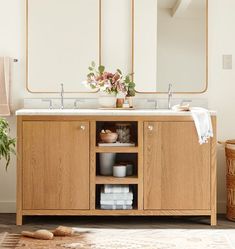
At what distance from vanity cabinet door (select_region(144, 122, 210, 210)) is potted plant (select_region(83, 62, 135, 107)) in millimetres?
414

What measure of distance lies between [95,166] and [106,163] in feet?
0.40

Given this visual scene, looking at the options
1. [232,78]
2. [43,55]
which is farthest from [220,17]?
[43,55]

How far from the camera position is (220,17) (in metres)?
4.87

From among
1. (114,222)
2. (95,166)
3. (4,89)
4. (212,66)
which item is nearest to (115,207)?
(114,222)

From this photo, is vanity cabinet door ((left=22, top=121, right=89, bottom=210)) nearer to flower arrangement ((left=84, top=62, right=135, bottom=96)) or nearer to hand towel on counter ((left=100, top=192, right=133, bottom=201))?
hand towel on counter ((left=100, top=192, right=133, bottom=201))

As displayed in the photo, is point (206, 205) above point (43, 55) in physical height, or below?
below

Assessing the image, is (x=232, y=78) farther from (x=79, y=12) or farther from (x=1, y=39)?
(x=1, y=39)

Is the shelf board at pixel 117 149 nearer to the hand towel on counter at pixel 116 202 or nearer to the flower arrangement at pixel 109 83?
the hand towel on counter at pixel 116 202

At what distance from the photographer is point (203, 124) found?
4355mm

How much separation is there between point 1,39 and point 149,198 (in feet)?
5.34

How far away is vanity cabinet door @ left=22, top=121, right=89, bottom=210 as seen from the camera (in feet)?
14.4

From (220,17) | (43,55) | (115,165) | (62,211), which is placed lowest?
(62,211)

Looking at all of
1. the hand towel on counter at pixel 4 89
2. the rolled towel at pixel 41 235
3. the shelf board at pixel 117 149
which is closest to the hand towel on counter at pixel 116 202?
the shelf board at pixel 117 149

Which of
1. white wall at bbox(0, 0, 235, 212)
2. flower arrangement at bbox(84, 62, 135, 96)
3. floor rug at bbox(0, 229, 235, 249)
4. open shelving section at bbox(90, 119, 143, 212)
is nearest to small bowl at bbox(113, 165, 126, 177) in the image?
open shelving section at bbox(90, 119, 143, 212)
